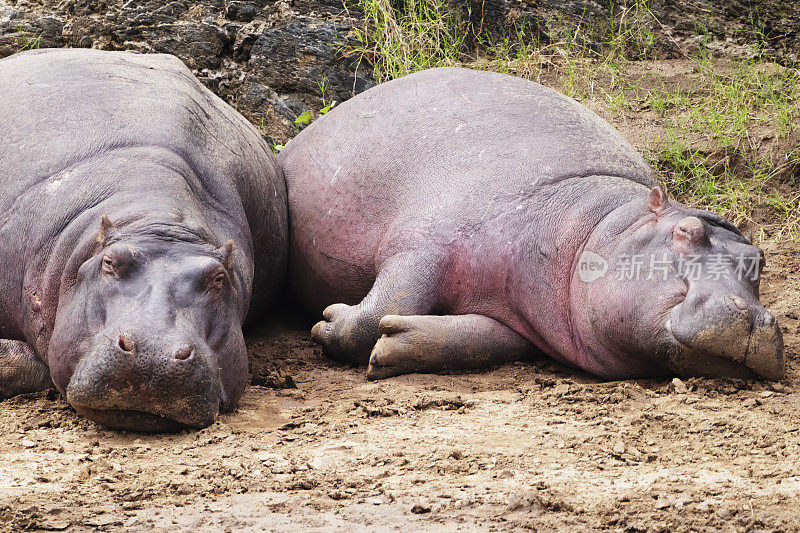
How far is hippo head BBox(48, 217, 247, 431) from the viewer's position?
11.8ft

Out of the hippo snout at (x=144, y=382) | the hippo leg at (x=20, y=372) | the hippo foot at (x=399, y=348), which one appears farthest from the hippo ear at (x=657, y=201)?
the hippo leg at (x=20, y=372)

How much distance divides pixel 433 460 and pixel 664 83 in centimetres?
498

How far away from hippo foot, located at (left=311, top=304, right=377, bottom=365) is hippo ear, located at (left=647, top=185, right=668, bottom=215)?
139 cm

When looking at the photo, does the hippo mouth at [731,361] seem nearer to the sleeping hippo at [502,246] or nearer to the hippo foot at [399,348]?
the sleeping hippo at [502,246]

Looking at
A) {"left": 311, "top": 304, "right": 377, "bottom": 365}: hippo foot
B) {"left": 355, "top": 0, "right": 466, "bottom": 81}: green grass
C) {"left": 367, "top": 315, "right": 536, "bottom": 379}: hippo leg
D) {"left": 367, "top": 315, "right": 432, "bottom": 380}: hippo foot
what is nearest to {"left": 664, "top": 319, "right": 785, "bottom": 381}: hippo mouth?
{"left": 367, "top": 315, "right": 536, "bottom": 379}: hippo leg

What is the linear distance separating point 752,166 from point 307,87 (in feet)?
10.1

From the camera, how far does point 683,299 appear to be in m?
4.29

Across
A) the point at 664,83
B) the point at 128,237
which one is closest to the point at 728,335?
the point at 128,237

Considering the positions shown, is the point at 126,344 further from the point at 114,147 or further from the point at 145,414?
the point at 114,147

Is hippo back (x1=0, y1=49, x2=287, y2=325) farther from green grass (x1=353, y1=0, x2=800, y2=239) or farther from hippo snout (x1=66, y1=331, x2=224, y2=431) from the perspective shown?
green grass (x1=353, y1=0, x2=800, y2=239)

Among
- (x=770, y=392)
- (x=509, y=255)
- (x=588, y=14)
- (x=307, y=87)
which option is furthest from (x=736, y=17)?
(x=770, y=392)

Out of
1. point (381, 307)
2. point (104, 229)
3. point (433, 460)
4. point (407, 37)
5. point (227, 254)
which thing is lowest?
point (381, 307)

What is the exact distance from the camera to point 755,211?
6.62 meters

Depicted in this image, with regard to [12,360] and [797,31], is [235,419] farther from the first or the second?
[797,31]
